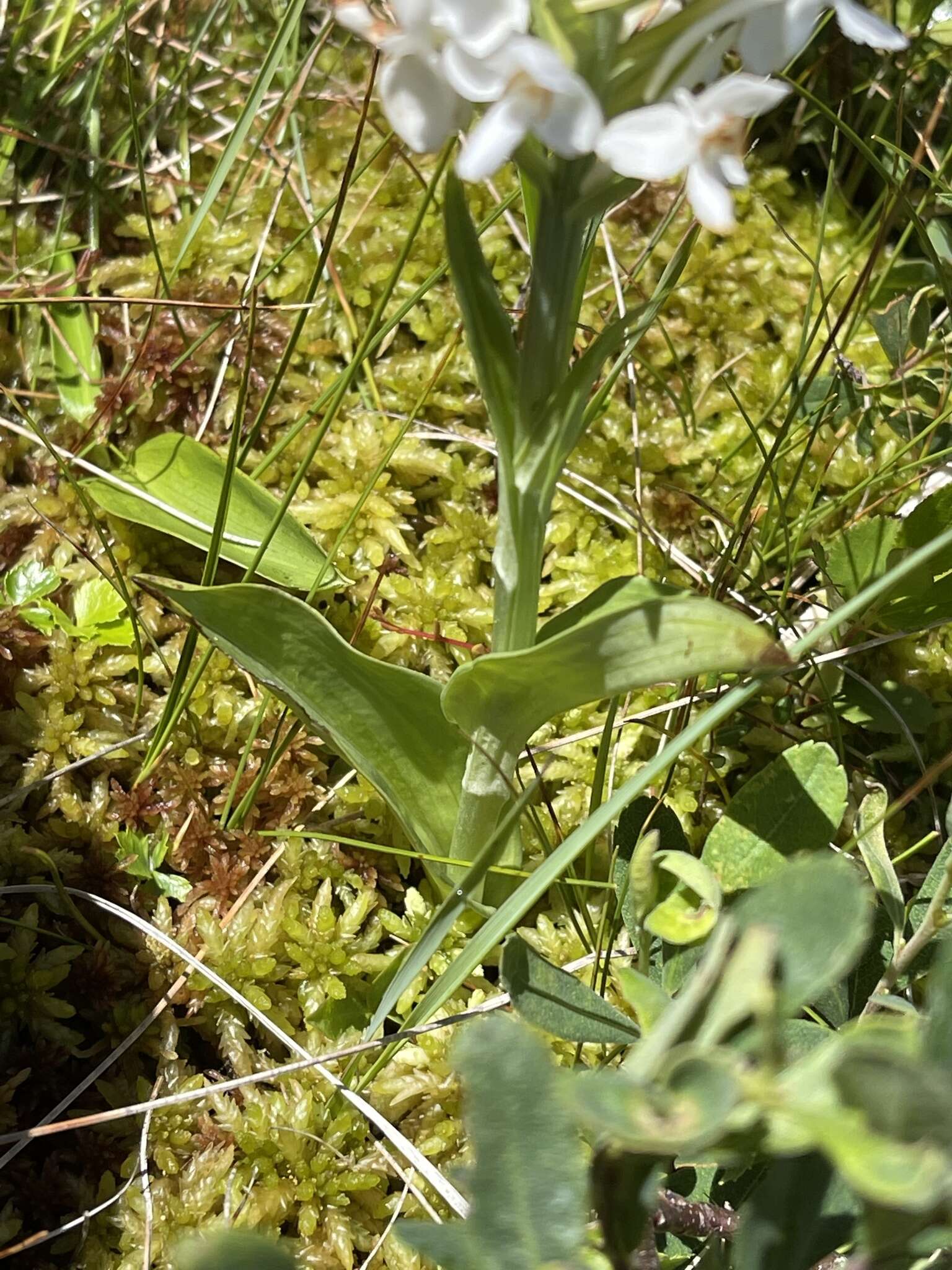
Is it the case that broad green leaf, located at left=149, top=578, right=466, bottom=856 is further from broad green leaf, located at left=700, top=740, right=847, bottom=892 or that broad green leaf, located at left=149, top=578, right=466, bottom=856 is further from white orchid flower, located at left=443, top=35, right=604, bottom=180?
white orchid flower, located at left=443, top=35, right=604, bottom=180

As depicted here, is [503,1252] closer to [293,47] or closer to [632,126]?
[632,126]

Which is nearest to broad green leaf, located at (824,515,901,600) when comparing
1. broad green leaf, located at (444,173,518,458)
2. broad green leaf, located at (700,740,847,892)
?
broad green leaf, located at (700,740,847,892)

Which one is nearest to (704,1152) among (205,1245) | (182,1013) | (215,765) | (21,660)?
(205,1245)

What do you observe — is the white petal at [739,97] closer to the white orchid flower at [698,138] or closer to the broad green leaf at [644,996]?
the white orchid flower at [698,138]

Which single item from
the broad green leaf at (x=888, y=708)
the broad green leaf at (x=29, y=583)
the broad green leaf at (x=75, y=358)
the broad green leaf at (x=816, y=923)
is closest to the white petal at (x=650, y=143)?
the broad green leaf at (x=816, y=923)

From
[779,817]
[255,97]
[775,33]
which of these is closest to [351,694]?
[779,817]

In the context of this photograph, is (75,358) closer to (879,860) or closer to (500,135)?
(500,135)
